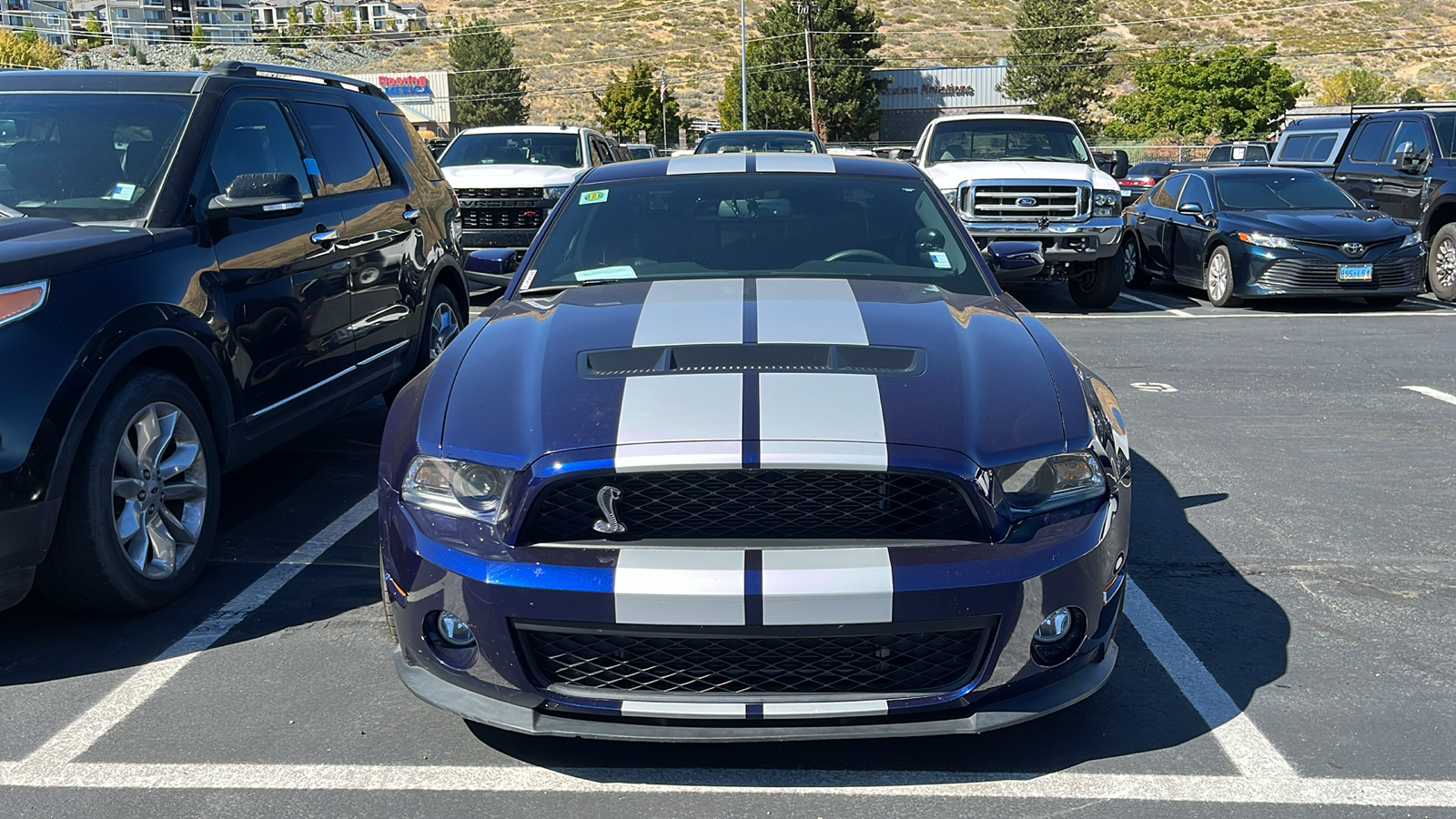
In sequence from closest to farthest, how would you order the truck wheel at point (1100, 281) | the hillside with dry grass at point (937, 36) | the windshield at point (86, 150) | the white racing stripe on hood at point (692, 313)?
the white racing stripe on hood at point (692, 313)
the windshield at point (86, 150)
the truck wheel at point (1100, 281)
the hillside with dry grass at point (937, 36)

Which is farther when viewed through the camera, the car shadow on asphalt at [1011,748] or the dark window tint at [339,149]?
the dark window tint at [339,149]

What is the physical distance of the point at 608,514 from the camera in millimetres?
2898

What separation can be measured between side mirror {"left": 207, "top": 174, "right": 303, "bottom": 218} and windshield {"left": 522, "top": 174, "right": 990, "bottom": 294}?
103 centimetres

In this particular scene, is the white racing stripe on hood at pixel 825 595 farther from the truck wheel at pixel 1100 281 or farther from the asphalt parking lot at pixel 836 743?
the truck wheel at pixel 1100 281

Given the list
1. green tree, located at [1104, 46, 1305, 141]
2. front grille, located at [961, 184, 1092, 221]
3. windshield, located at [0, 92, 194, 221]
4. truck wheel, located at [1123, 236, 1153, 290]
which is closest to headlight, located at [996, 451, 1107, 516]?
windshield, located at [0, 92, 194, 221]

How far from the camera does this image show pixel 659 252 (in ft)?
14.7

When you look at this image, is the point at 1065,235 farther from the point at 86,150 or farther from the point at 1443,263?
the point at 86,150

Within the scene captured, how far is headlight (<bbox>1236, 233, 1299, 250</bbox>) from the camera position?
12.1m

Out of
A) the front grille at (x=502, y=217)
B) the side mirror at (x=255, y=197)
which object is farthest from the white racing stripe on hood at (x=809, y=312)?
the front grille at (x=502, y=217)

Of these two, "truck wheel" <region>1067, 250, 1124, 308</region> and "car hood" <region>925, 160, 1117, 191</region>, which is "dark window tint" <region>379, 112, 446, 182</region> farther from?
"truck wheel" <region>1067, 250, 1124, 308</region>

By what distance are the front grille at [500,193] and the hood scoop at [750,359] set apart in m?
10.4

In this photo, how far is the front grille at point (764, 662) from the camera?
2.85 meters

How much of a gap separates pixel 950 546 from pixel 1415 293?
37.5ft

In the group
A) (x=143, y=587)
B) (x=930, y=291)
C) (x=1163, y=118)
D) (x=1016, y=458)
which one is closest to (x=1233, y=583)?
(x=930, y=291)
